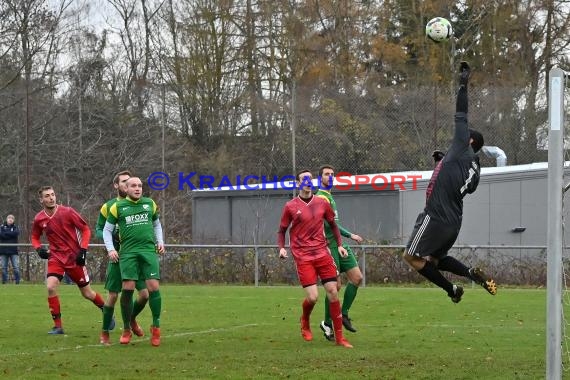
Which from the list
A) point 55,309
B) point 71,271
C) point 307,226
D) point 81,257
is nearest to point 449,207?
point 307,226

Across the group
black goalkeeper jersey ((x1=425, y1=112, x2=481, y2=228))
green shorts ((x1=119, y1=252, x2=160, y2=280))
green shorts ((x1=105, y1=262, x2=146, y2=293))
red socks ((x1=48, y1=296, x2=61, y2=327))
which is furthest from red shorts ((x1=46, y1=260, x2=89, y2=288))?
black goalkeeper jersey ((x1=425, y1=112, x2=481, y2=228))

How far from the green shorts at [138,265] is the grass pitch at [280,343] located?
83 cm

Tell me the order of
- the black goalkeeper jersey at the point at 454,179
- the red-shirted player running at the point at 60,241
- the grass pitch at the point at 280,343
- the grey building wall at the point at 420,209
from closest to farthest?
→ the grass pitch at the point at 280,343 → the black goalkeeper jersey at the point at 454,179 → the red-shirted player running at the point at 60,241 → the grey building wall at the point at 420,209

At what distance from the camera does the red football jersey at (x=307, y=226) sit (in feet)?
41.2

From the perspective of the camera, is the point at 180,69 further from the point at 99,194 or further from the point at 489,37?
the point at 489,37

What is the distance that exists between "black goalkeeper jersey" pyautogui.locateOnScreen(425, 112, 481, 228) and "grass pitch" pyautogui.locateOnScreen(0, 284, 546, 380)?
61.2 inches

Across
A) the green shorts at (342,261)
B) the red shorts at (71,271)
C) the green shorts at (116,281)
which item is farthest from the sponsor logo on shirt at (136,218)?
the green shorts at (342,261)

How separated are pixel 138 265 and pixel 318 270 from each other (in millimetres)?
2163

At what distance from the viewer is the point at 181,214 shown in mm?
30906

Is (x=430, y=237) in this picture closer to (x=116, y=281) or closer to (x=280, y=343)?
(x=280, y=343)

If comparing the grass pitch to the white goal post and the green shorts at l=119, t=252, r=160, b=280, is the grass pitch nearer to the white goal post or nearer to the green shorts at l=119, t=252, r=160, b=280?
the green shorts at l=119, t=252, r=160, b=280

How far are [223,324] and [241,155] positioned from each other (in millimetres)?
17013

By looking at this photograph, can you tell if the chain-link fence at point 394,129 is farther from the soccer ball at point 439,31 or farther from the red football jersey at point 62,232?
the soccer ball at point 439,31

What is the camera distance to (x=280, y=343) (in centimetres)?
1248
